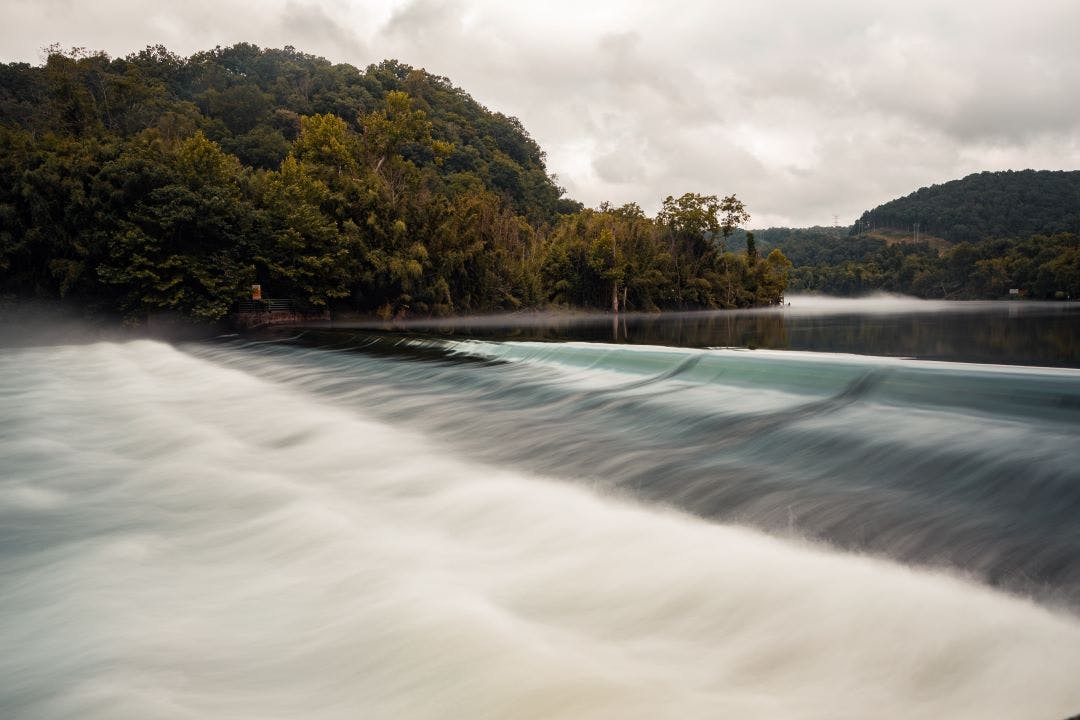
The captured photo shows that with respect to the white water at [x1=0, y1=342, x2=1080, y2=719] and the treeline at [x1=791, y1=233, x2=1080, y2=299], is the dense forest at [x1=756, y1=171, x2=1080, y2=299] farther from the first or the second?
the white water at [x1=0, y1=342, x2=1080, y2=719]

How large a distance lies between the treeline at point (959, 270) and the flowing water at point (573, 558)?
5827cm

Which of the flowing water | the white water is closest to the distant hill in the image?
the flowing water

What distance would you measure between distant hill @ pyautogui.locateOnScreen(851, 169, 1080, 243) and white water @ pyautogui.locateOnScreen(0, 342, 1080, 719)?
9294 centimetres

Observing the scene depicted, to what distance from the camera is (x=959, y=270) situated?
73.4m

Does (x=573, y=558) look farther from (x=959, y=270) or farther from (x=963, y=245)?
(x=963, y=245)

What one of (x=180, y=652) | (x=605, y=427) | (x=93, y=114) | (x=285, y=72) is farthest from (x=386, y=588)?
(x=285, y=72)

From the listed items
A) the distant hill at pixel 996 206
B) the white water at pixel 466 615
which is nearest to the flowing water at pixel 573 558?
the white water at pixel 466 615

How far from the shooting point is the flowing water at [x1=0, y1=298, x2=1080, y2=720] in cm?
222

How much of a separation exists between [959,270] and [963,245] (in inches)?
151

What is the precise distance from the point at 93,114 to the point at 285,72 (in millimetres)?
50600

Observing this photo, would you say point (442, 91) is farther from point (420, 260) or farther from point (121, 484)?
point (121, 484)

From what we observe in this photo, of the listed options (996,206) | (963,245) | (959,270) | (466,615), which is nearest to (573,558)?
(466,615)

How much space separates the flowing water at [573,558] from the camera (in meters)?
2.22

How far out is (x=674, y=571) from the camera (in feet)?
10.4
